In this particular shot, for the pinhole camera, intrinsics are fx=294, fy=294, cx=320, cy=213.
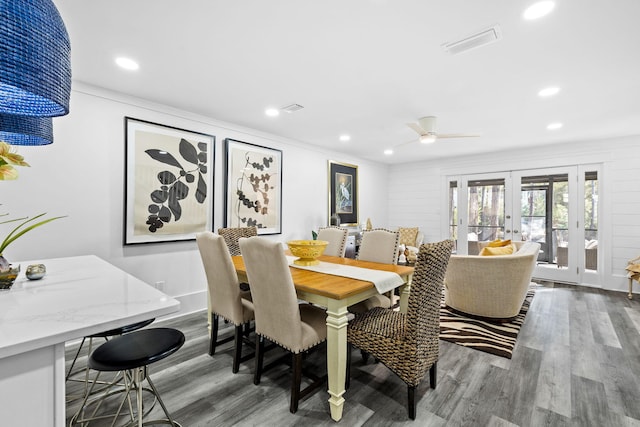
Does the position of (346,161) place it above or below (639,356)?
above

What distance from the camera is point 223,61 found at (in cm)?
239

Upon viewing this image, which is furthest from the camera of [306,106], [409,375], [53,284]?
[306,106]

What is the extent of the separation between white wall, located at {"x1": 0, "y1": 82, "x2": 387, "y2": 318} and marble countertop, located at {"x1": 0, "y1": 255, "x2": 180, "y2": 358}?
51.3 inches

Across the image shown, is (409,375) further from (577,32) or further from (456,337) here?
(577,32)

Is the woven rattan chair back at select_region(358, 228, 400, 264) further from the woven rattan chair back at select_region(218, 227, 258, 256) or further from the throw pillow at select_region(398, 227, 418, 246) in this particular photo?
the throw pillow at select_region(398, 227, 418, 246)

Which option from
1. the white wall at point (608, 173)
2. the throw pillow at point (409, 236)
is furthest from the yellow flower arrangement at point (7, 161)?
the white wall at point (608, 173)

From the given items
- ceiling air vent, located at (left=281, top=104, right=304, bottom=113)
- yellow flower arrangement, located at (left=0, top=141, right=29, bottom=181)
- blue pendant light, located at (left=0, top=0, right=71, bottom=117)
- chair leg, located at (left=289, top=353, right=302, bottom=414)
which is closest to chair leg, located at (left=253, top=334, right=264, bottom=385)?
chair leg, located at (left=289, top=353, right=302, bottom=414)

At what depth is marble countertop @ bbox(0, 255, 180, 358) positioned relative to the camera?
835 millimetres

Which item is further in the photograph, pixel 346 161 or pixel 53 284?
pixel 346 161

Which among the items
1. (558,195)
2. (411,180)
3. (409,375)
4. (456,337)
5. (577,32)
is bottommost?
(456,337)

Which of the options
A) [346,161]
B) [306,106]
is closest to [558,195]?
[346,161]

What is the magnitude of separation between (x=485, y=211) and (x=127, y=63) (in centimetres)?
618

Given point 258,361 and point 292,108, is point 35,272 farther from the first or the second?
point 292,108

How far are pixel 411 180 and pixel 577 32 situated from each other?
16.4 feet
